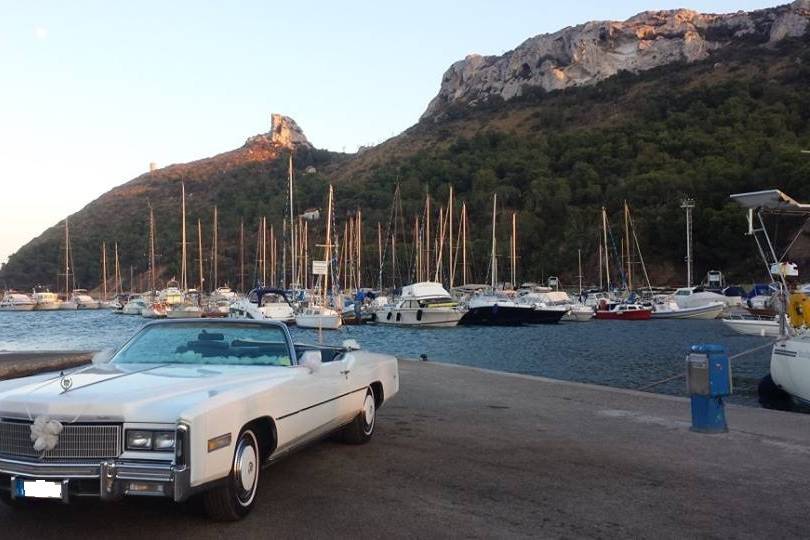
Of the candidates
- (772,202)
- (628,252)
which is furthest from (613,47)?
(772,202)

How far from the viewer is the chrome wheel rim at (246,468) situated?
570 cm

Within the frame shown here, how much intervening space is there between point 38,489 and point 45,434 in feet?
1.14

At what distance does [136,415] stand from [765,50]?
155 meters

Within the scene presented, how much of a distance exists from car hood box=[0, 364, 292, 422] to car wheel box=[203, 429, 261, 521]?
461 mm

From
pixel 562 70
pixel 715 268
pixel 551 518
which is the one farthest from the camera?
pixel 562 70

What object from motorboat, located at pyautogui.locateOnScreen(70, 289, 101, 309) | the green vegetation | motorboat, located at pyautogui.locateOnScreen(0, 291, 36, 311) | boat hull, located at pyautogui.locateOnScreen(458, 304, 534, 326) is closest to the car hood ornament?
boat hull, located at pyautogui.locateOnScreen(458, 304, 534, 326)

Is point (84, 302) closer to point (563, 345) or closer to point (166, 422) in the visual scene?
point (563, 345)

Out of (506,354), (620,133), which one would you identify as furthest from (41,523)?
(620,133)

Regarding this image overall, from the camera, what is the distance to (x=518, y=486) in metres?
6.99

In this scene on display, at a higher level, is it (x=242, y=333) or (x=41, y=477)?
(x=242, y=333)

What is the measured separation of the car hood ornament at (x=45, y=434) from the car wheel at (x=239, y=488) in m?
1.11

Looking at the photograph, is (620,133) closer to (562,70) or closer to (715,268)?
(715,268)

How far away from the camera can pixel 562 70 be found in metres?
170

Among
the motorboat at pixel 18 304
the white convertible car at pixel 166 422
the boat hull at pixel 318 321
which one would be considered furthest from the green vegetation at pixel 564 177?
the white convertible car at pixel 166 422
